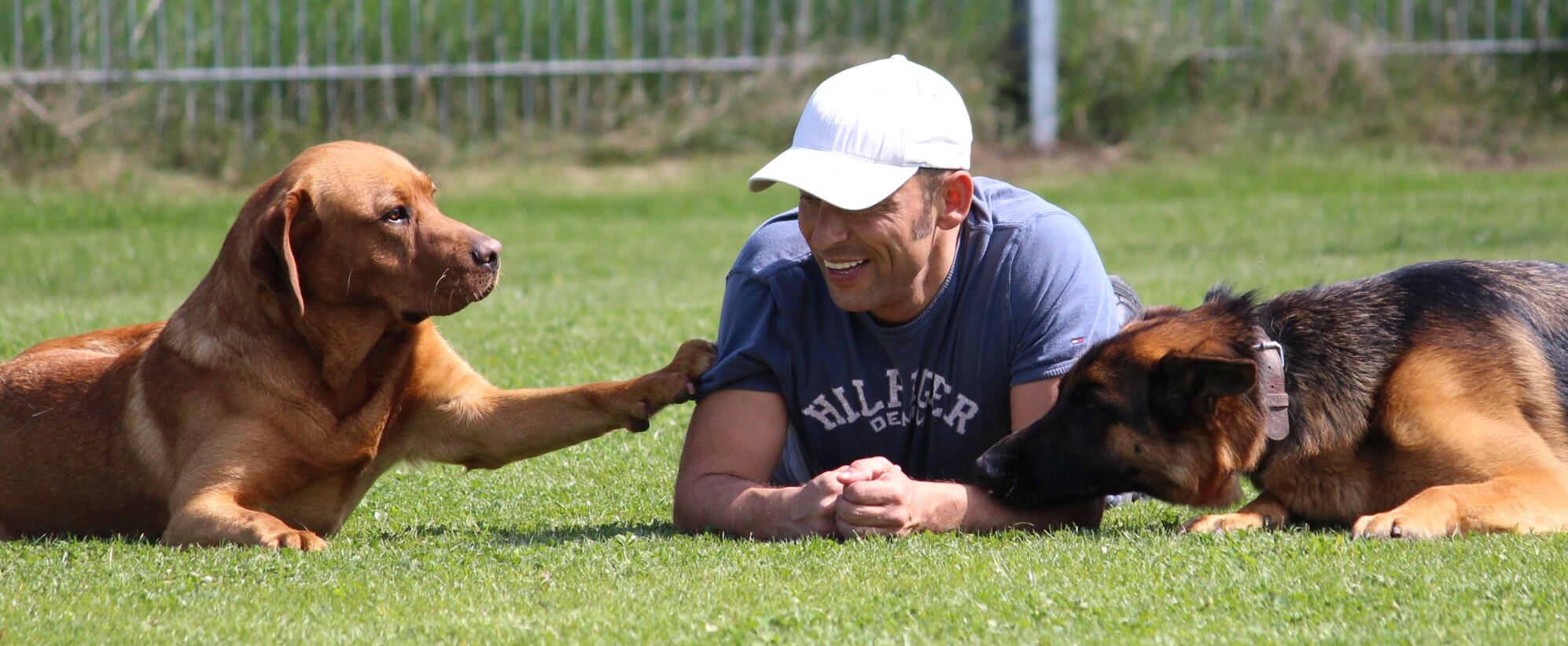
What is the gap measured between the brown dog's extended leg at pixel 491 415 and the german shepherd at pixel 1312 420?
1.21 meters

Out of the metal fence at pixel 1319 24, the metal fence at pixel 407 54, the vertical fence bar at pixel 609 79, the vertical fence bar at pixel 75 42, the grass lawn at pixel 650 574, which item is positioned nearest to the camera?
the grass lawn at pixel 650 574

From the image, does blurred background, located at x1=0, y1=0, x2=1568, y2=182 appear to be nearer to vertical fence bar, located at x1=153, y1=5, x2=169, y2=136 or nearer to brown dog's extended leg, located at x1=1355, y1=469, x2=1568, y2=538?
vertical fence bar, located at x1=153, y1=5, x2=169, y2=136

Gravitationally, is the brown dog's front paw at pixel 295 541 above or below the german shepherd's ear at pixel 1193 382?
below

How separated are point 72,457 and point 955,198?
9.72 feet

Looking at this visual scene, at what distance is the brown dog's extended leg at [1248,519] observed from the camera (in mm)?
4617

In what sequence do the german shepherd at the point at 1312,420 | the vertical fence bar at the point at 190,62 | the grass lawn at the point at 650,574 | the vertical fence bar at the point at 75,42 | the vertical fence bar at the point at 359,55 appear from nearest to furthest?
the grass lawn at the point at 650,574 < the german shepherd at the point at 1312,420 < the vertical fence bar at the point at 75,42 < the vertical fence bar at the point at 190,62 < the vertical fence bar at the point at 359,55

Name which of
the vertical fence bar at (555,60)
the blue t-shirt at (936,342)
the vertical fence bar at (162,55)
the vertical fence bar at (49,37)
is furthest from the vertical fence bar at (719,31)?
the blue t-shirt at (936,342)

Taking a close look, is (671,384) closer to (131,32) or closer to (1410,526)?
(1410,526)

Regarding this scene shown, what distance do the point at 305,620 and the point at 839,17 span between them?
14510mm

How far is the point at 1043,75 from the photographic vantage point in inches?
686

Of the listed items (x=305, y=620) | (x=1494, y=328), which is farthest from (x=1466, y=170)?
(x=305, y=620)

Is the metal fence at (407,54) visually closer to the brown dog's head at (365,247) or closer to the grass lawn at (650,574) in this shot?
the grass lawn at (650,574)

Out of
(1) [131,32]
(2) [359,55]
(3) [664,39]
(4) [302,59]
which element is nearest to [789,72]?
(3) [664,39]

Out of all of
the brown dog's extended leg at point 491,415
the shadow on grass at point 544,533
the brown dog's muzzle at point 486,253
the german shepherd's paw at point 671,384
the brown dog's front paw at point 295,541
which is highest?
the brown dog's muzzle at point 486,253
